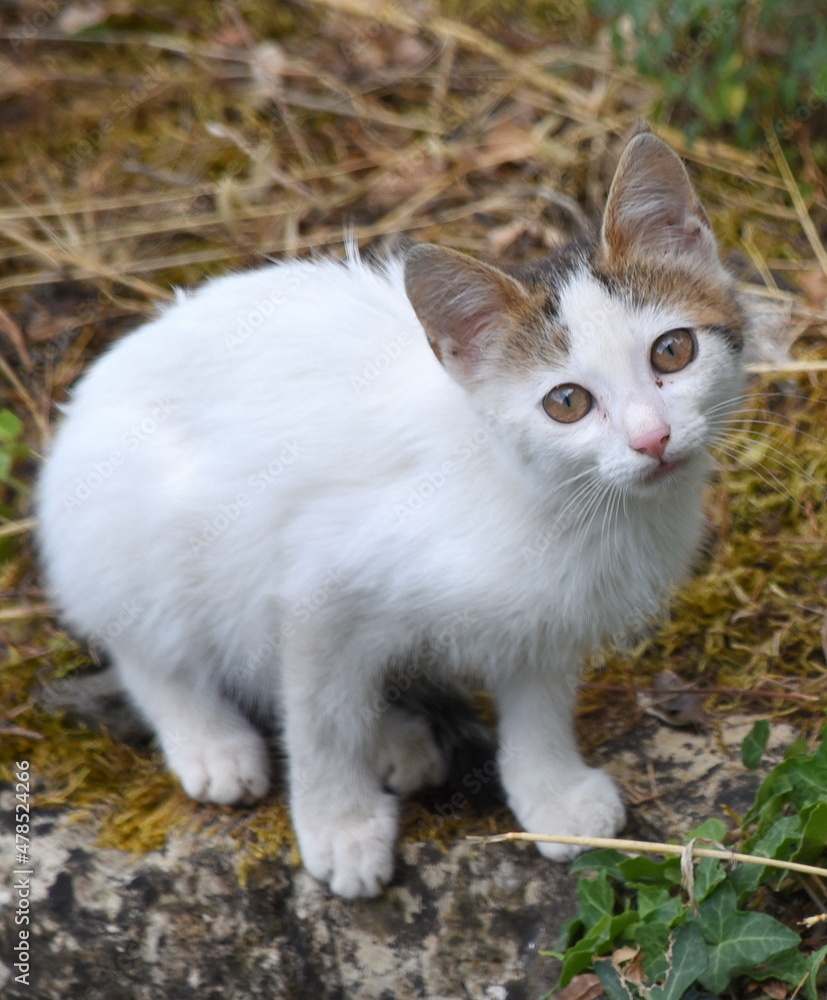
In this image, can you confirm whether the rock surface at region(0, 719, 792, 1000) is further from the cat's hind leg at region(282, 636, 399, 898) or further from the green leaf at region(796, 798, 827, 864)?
the green leaf at region(796, 798, 827, 864)

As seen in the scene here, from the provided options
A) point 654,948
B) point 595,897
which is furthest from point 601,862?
point 654,948

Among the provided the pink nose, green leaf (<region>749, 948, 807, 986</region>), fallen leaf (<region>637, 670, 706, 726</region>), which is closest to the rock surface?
fallen leaf (<region>637, 670, 706, 726</region>)

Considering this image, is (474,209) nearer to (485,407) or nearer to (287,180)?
(287,180)

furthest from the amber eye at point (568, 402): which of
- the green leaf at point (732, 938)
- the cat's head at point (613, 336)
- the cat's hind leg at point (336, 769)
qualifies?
the green leaf at point (732, 938)

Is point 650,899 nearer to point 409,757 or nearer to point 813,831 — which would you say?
point 813,831

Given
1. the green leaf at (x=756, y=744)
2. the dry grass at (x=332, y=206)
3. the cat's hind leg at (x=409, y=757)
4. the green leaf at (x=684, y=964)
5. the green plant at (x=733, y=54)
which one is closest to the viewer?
the green leaf at (x=684, y=964)

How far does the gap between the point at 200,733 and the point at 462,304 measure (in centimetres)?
113

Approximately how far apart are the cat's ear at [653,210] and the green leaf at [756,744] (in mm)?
882

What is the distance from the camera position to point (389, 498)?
6.68 ft

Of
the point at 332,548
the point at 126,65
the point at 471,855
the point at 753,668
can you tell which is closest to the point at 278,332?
the point at 332,548

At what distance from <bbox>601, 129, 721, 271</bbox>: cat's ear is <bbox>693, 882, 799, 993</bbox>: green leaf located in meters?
1.11

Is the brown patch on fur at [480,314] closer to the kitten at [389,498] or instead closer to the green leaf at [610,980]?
the kitten at [389,498]

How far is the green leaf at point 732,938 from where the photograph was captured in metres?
1.81

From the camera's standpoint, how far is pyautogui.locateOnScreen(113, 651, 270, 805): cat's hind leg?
2.38 meters
